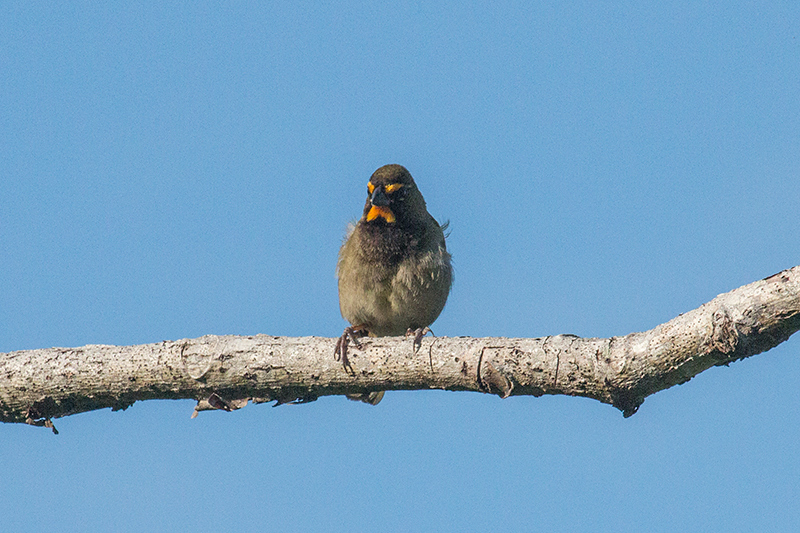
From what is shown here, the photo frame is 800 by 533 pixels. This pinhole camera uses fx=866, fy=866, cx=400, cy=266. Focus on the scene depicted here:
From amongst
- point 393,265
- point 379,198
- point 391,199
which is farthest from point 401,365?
point 391,199

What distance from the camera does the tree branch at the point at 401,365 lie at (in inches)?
189

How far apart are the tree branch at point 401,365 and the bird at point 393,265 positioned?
1994 mm

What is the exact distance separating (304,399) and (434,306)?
2467mm

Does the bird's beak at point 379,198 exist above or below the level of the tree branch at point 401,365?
above

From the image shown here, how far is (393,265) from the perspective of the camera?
A: 8055 mm

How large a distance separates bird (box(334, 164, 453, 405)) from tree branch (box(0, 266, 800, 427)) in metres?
1.99

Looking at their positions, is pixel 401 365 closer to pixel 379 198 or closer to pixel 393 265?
pixel 393 265

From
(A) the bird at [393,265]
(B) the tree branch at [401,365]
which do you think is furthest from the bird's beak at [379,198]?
(B) the tree branch at [401,365]

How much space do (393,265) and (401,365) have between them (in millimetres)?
2375

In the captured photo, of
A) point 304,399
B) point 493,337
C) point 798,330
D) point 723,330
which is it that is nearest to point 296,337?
point 304,399

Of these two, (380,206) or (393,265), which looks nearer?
(393,265)

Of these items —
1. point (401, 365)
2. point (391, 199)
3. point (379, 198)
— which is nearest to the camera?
point (401, 365)

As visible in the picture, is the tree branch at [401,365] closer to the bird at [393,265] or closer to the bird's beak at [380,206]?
the bird at [393,265]

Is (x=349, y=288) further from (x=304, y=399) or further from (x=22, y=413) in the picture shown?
(x=22, y=413)
